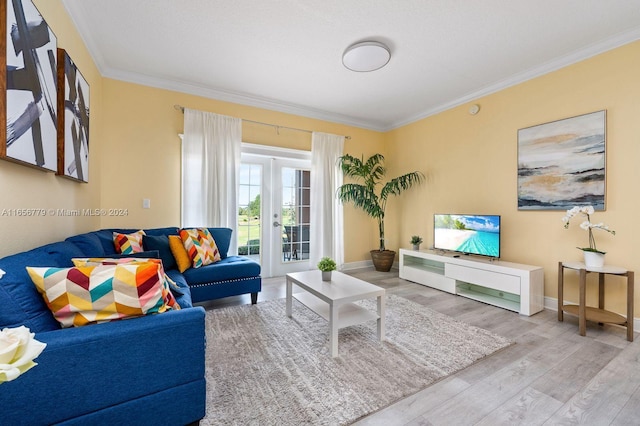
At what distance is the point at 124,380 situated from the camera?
41.6 inches

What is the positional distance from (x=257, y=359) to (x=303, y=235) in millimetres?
2716

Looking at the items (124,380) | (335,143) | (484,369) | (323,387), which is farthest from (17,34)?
(335,143)

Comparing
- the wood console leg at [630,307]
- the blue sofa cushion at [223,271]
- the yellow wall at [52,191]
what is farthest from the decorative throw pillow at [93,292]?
the wood console leg at [630,307]

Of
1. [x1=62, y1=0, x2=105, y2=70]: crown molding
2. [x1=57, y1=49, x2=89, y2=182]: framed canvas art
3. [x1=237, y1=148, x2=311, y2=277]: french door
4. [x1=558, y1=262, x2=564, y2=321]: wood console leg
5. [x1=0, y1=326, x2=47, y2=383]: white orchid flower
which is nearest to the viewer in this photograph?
[x1=0, y1=326, x2=47, y2=383]: white orchid flower

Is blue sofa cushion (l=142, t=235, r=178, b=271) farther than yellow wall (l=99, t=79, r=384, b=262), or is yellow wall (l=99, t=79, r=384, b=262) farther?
yellow wall (l=99, t=79, r=384, b=262)

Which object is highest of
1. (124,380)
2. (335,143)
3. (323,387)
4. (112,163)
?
(335,143)

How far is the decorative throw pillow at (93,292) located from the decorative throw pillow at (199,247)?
1705 mm

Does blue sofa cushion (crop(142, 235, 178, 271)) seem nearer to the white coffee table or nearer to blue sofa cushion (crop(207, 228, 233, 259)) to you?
blue sofa cushion (crop(207, 228, 233, 259))

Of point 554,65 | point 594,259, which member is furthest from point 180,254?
point 554,65

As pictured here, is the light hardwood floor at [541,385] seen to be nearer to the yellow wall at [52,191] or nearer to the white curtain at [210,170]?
the yellow wall at [52,191]

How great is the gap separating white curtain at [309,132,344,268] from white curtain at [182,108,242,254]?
1.31 m

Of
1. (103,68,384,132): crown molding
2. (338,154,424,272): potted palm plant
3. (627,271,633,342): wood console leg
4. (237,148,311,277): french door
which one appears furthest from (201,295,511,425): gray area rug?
(103,68,384,132): crown molding

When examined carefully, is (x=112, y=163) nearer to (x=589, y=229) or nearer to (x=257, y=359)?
(x=257, y=359)

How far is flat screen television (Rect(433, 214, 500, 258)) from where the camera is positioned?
3.22 metres
